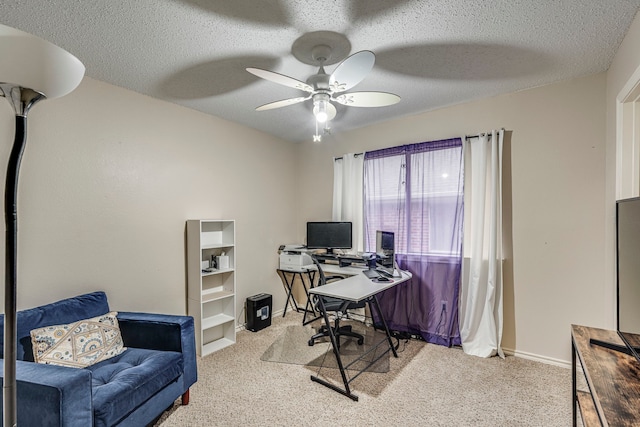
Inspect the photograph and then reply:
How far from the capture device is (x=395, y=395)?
7.57 ft

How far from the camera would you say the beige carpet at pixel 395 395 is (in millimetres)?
2037

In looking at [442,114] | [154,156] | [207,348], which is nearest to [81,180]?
[154,156]

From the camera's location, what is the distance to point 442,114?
3.33m

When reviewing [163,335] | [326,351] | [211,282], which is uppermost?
[211,282]

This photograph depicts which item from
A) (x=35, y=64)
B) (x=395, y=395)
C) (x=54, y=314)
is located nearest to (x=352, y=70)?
(x=35, y=64)

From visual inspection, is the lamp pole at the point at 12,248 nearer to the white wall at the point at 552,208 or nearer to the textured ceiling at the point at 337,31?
the textured ceiling at the point at 337,31

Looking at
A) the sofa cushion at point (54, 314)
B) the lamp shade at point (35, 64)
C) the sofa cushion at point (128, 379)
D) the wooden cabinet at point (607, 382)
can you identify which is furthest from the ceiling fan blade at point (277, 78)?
the wooden cabinet at point (607, 382)

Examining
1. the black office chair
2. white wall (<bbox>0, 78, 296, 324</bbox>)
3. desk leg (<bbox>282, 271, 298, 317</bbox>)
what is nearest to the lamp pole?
white wall (<bbox>0, 78, 296, 324</bbox>)

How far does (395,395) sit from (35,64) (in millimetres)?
2710

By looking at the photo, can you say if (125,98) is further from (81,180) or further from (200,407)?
(200,407)

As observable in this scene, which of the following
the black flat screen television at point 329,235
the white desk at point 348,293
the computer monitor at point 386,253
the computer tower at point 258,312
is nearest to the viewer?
the white desk at point 348,293

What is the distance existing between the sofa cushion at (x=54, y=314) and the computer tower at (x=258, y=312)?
1623mm

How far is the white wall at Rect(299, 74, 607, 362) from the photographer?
101 inches

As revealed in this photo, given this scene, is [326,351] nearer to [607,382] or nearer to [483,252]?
[483,252]
